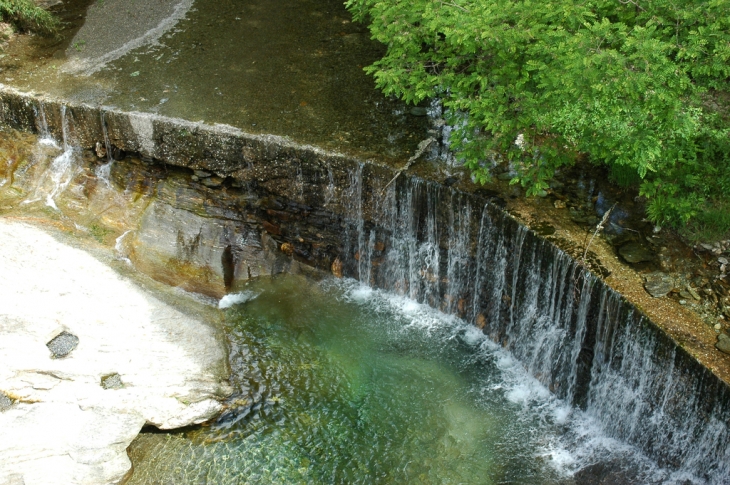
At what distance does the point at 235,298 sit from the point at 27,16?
5704mm

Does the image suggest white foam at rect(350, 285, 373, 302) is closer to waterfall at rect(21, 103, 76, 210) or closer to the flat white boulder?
the flat white boulder

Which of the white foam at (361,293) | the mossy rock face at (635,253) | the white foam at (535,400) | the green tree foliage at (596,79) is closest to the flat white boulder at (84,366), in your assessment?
the white foam at (361,293)

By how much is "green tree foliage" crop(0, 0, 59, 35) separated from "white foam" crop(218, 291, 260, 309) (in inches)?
217

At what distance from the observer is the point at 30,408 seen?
19.2 feet

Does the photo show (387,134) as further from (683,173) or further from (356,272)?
(683,173)

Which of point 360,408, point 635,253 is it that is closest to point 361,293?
point 360,408

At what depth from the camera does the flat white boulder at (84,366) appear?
18.5 feet

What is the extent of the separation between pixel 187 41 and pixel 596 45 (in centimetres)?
674

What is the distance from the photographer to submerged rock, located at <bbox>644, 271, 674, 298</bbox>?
5895 millimetres

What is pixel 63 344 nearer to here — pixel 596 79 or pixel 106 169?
pixel 106 169

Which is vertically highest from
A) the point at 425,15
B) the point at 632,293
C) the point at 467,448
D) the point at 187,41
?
the point at 425,15

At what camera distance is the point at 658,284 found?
235 inches

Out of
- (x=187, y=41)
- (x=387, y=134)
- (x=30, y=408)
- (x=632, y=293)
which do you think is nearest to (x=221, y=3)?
(x=187, y=41)

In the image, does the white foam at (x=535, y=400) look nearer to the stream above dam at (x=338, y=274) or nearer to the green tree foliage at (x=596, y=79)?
the stream above dam at (x=338, y=274)
